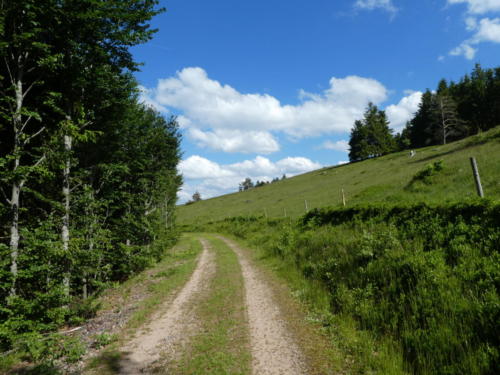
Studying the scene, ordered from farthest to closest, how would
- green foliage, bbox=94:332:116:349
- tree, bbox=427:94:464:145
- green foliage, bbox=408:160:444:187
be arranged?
1. tree, bbox=427:94:464:145
2. green foliage, bbox=408:160:444:187
3. green foliage, bbox=94:332:116:349

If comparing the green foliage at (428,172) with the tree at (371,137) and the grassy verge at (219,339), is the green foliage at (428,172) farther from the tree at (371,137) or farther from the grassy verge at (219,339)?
the tree at (371,137)

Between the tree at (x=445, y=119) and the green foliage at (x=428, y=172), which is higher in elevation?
the tree at (x=445, y=119)

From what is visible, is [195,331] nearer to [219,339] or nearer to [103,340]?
[219,339]

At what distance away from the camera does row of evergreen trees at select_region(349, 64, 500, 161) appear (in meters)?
62.9

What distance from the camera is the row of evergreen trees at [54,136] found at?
7.62m

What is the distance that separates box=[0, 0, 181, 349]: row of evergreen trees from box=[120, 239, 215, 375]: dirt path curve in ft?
10.7

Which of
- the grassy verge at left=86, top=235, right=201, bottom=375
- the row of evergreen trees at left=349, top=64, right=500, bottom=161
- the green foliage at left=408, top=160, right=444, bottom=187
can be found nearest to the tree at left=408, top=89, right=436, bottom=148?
the row of evergreen trees at left=349, top=64, right=500, bottom=161

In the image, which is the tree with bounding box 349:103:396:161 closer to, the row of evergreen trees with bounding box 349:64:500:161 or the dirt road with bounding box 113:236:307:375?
the row of evergreen trees with bounding box 349:64:500:161

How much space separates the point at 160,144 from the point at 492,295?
74.6 ft

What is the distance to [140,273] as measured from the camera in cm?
1673

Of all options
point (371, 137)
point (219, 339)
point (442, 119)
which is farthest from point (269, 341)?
point (371, 137)

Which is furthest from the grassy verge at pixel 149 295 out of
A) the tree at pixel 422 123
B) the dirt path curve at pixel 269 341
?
the tree at pixel 422 123

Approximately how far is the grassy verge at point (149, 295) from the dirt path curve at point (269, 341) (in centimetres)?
335

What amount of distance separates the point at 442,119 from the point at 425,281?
243 ft
